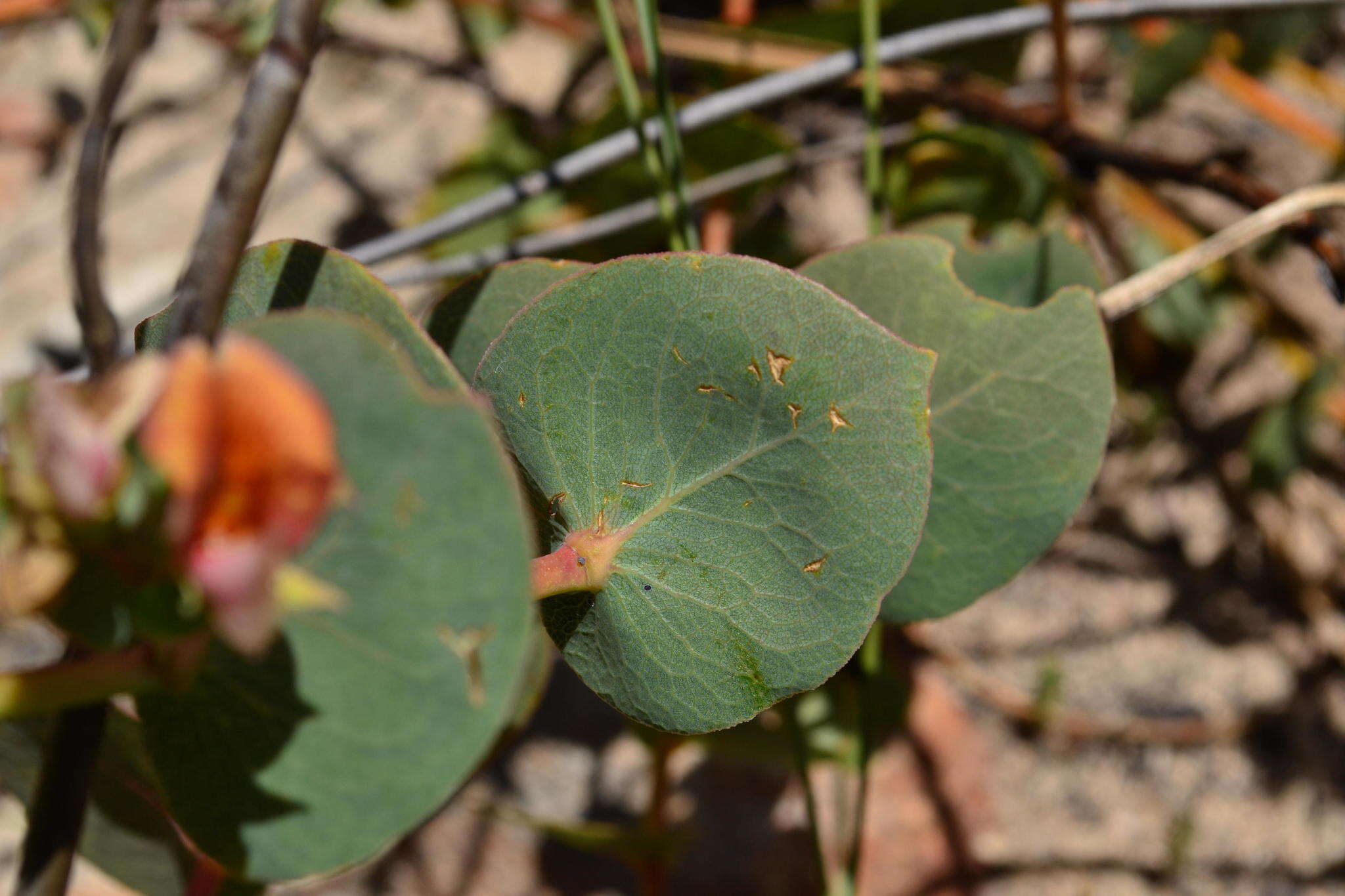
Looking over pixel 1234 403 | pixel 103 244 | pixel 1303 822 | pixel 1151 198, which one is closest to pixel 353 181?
pixel 103 244

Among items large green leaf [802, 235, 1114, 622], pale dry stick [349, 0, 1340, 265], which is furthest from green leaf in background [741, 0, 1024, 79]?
large green leaf [802, 235, 1114, 622]

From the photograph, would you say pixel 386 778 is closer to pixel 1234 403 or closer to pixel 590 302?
pixel 590 302

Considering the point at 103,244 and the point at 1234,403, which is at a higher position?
the point at 103,244

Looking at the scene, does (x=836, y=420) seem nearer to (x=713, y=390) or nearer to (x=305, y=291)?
(x=713, y=390)

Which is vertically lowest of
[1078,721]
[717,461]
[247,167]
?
[1078,721]

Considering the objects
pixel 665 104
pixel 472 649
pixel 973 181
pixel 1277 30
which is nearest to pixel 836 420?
pixel 472 649

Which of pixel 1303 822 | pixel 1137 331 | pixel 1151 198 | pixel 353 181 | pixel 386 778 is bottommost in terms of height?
pixel 1303 822

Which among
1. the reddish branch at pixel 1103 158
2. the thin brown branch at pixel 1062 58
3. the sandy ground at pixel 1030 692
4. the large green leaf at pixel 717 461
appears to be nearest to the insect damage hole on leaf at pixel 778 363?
the large green leaf at pixel 717 461
